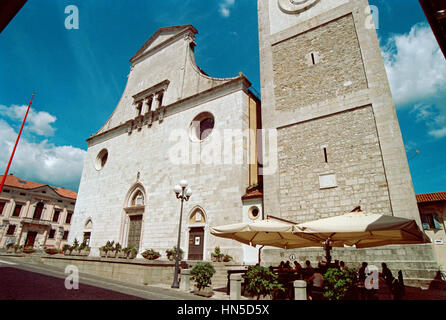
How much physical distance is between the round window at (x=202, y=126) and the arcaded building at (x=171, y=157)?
0.24 feet

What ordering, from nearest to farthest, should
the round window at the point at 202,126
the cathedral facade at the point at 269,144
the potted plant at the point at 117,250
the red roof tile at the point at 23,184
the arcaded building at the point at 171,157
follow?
1. the cathedral facade at the point at 269,144
2. the arcaded building at the point at 171,157
3. the potted plant at the point at 117,250
4. the round window at the point at 202,126
5. the red roof tile at the point at 23,184

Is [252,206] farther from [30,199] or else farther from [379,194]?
[30,199]

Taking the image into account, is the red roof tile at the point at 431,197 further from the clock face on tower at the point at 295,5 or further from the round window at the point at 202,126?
the round window at the point at 202,126

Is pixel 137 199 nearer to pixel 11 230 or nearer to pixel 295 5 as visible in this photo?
pixel 295 5

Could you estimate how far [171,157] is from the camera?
18781 millimetres

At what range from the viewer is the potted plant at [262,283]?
747 centimetres

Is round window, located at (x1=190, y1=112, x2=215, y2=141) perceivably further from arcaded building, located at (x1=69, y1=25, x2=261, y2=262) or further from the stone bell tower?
the stone bell tower

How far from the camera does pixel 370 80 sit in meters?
12.0

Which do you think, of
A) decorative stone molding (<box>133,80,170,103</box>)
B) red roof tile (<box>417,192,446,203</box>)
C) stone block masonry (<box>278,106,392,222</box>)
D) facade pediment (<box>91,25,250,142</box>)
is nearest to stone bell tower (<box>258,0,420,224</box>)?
stone block masonry (<box>278,106,392,222</box>)

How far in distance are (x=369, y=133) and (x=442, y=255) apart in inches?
614

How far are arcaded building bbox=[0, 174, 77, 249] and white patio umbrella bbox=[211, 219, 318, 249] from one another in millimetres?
40102

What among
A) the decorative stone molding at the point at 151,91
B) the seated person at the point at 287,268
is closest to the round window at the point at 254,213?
the seated person at the point at 287,268

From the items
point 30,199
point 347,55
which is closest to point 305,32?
point 347,55

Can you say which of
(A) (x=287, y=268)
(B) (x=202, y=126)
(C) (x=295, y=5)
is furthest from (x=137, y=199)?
(C) (x=295, y=5)
